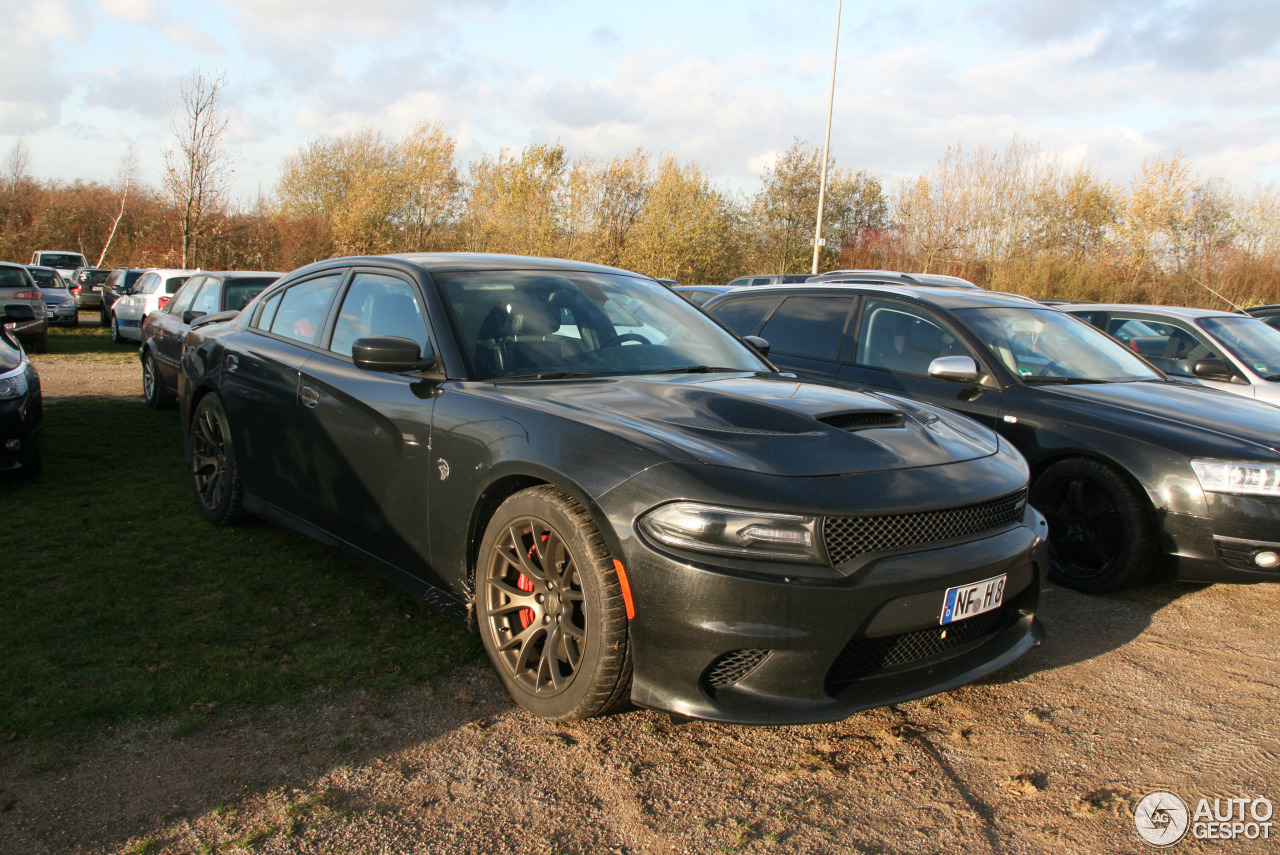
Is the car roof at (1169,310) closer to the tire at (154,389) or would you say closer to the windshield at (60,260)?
the tire at (154,389)

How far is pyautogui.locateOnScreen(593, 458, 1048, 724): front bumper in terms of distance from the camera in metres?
2.45

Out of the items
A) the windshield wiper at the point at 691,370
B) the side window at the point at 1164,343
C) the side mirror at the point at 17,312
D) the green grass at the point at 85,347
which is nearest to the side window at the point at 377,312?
the windshield wiper at the point at 691,370

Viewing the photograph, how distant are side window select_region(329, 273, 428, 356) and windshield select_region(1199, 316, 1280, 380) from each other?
6440 millimetres

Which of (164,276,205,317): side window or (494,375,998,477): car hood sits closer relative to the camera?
(494,375,998,477): car hood

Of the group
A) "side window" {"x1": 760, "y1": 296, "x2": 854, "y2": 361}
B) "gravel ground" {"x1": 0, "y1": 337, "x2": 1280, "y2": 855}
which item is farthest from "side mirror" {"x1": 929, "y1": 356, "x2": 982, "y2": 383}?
"gravel ground" {"x1": 0, "y1": 337, "x2": 1280, "y2": 855}

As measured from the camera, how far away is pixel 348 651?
3.46 m

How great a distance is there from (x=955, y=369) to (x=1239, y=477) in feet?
4.74

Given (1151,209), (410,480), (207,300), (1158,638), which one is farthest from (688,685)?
(1151,209)

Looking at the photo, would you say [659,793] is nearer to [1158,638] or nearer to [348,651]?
[348,651]

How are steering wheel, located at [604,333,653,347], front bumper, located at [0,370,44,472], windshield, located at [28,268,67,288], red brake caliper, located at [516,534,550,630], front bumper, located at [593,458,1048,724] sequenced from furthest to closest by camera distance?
windshield, located at [28,268,67,288]
front bumper, located at [0,370,44,472]
steering wheel, located at [604,333,653,347]
red brake caliper, located at [516,534,550,630]
front bumper, located at [593,458,1048,724]

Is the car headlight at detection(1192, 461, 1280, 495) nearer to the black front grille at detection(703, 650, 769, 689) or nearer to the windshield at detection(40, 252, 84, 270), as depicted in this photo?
the black front grille at detection(703, 650, 769, 689)

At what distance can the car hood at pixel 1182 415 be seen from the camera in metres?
4.25

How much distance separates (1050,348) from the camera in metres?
5.45

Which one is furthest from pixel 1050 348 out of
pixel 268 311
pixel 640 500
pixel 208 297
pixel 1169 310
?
pixel 208 297
